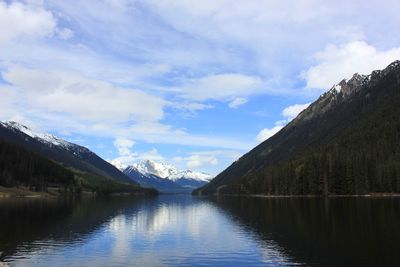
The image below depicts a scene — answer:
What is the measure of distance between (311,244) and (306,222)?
33.9m

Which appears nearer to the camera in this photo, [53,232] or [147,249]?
[147,249]

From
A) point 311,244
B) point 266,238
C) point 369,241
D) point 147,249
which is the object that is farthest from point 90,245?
point 369,241

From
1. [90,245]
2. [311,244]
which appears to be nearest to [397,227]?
[311,244]

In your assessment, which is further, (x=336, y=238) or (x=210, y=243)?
(x=210, y=243)

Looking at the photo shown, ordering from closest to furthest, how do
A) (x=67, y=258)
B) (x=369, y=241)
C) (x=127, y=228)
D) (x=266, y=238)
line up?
(x=67, y=258)
(x=369, y=241)
(x=266, y=238)
(x=127, y=228)

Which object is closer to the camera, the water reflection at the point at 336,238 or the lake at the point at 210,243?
the water reflection at the point at 336,238

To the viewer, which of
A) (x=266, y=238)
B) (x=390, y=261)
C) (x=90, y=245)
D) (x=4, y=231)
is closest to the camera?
(x=390, y=261)

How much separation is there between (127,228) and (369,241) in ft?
174

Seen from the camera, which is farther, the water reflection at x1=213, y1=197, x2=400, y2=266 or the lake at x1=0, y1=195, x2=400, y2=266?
the lake at x1=0, y1=195, x2=400, y2=266

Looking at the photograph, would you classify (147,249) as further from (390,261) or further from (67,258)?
(390,261)

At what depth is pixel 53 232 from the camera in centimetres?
9162

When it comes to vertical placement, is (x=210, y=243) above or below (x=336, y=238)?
below

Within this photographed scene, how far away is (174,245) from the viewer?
76.5 metres

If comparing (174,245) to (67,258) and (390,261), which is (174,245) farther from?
(390,261)
